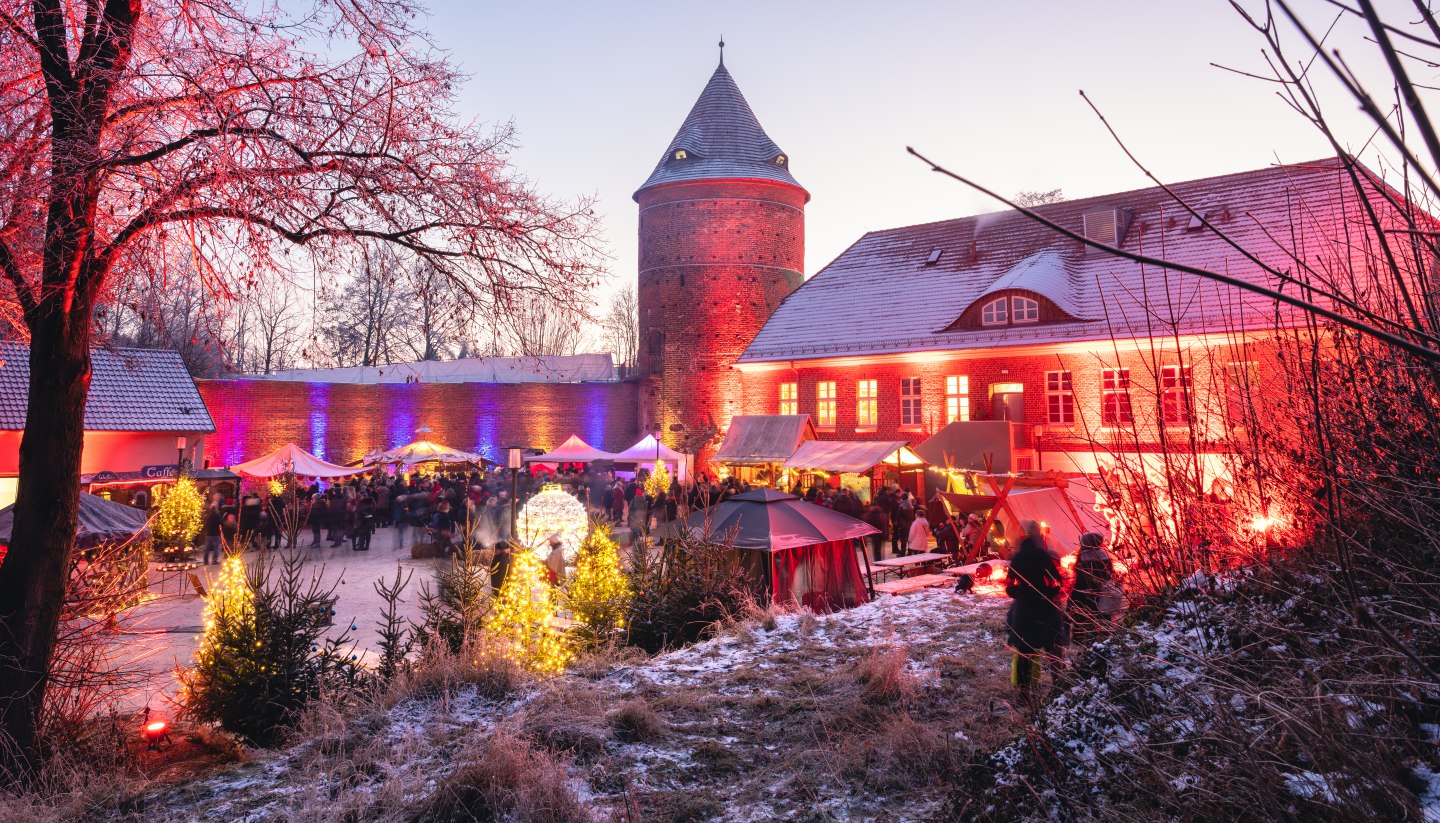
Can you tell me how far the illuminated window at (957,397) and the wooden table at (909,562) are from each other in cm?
1066

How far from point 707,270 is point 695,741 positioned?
28.6 metres

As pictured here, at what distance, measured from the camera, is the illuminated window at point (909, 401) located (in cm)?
2616

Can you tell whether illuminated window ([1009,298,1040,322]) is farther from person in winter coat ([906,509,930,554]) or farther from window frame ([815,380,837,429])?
person in winter coat ([906,509,930,554])

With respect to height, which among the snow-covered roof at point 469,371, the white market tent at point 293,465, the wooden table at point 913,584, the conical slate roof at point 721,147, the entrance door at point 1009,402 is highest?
the conical slate roof at point 721,147

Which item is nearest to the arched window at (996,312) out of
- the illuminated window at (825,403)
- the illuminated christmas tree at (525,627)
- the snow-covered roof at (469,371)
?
the illuminated window at (825,403)

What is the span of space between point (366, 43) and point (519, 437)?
3052 cm

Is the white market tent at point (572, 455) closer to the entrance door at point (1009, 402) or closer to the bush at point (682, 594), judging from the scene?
the entrance door at point (1009, 402)

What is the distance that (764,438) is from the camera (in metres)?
25.9

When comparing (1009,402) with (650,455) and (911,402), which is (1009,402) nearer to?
(911,402)

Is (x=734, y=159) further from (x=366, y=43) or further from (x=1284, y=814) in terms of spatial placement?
(x=1284, y=814)

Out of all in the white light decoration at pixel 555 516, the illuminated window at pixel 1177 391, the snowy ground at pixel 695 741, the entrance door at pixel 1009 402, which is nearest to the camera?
the illuminated window at pixel 1177 391

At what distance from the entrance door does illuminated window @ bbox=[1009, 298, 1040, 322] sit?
187cm

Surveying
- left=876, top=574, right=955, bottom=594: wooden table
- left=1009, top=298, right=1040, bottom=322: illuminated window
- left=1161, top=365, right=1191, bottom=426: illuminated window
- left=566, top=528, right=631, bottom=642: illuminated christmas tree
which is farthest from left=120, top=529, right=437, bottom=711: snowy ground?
left=1009, top=298, right=1040, bottom=322: illuminated window

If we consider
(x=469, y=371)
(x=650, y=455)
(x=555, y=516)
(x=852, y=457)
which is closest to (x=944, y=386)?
(x=852, y=457)
